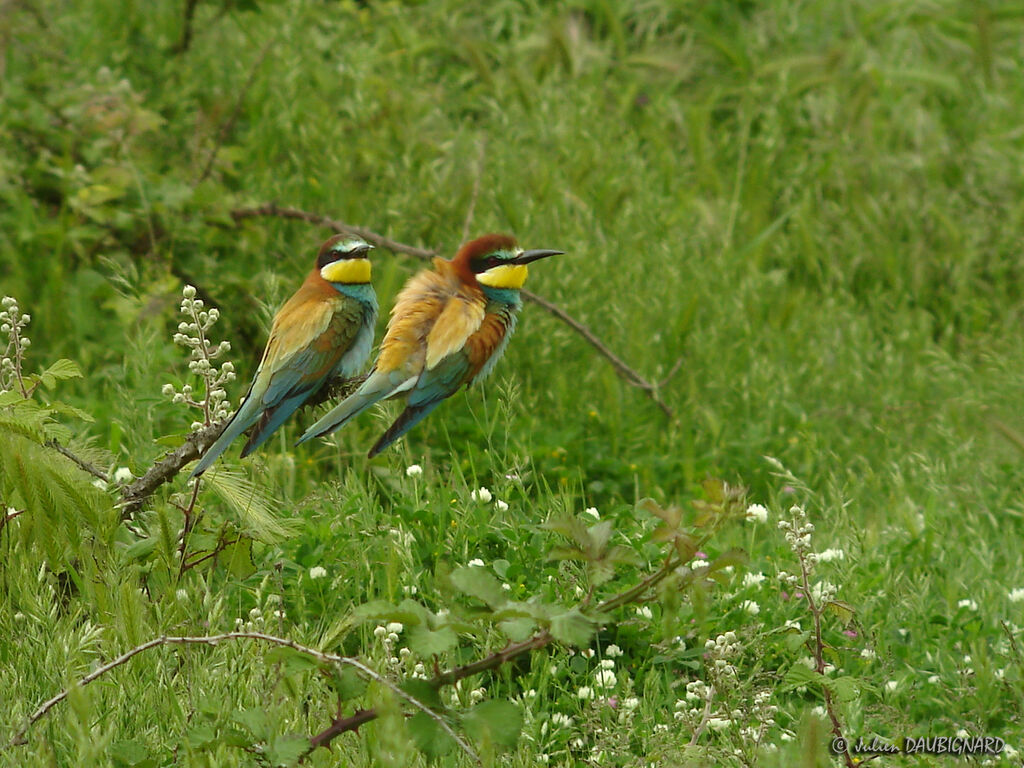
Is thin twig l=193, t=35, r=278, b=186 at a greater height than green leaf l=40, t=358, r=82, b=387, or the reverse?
green leaf l=40, t=358, r=82, b=387

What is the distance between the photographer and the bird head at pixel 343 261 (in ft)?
8.81

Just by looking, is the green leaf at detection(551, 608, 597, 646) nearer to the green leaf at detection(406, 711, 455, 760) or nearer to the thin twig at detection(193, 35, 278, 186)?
the green leaf at detection(406, 711, 455, 760)

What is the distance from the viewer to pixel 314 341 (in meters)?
2.61

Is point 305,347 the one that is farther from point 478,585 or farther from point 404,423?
point 478,585

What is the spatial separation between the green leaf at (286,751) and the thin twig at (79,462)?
0.98 m

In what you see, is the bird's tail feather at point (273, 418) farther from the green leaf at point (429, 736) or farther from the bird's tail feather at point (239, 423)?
the green leaf at point (429, 736)

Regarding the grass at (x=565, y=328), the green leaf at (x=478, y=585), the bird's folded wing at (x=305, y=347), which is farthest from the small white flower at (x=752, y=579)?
the bird's folded wing at (x=305, y=347)

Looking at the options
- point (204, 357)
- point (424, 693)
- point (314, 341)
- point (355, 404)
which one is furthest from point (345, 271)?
point (424, 693)

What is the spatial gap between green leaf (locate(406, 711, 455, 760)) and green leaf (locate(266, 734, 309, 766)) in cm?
20

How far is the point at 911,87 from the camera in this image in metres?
7.64

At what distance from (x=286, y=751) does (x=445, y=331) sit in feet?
2.72

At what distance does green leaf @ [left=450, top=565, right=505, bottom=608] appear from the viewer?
7.84 ft

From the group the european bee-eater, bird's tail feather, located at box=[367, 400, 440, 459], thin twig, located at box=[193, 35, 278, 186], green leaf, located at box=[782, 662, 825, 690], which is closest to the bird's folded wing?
the european bee-eater

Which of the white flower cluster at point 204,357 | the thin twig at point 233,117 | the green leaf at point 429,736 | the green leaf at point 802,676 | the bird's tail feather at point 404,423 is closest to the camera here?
the bird's tail feather at point 404,423
